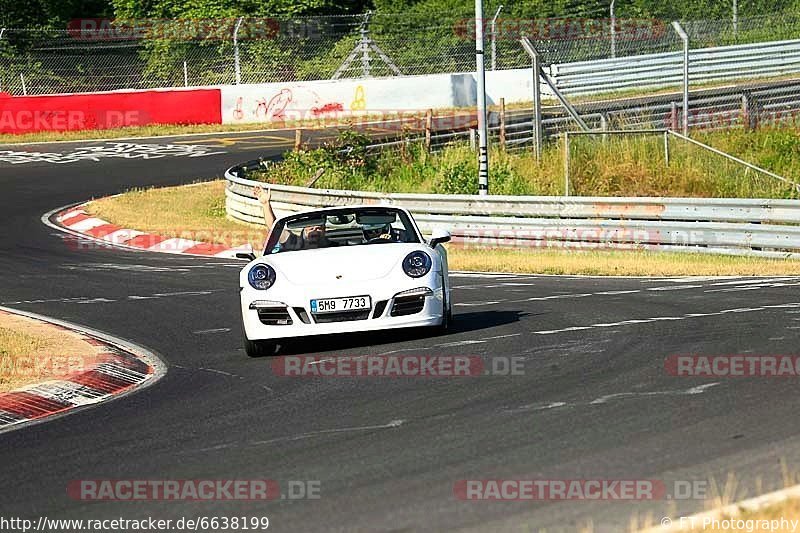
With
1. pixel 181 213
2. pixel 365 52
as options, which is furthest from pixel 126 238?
pixel 365 52

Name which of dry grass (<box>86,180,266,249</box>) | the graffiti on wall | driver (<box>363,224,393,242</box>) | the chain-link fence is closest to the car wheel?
driver (<box>363,224,393,242</box>)

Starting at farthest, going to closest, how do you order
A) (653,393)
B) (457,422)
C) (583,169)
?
1. (583,169)
2. (653,393)
3. (457,422)

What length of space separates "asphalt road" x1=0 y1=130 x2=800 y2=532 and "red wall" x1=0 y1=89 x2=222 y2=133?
24.3m

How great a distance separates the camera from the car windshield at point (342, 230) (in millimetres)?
12039

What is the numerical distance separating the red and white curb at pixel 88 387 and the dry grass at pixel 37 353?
0.49ft

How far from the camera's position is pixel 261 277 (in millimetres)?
11430

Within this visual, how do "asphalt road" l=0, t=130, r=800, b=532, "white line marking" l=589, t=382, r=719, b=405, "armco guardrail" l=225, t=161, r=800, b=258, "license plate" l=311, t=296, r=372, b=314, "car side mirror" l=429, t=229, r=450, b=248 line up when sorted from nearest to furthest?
"asphalt road" l=0, t=130, r=800, b=532 → "white line marking" l=589, t=382, r=719, b=405 → "license plate" l=311, t=296, r=372, b=314 → "car side mirror" l=429, t=229, r=450, b=248 → "armco guardrail" l=225, t=161, r=800, b=258

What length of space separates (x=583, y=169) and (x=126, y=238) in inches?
314

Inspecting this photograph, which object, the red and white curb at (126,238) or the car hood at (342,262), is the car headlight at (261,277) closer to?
the car hood at (342,262)

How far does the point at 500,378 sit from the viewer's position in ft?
30.3

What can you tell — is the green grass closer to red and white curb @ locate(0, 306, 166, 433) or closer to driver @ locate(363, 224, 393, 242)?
driver @ locate(363, 224, 393, 242)

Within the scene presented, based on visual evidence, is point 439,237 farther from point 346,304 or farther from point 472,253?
point 472,253

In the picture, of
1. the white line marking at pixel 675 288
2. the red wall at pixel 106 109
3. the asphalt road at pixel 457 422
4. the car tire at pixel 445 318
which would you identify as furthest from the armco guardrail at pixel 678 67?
the car tire at pixel 445 318

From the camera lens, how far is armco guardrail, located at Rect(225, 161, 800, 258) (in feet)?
62.6
